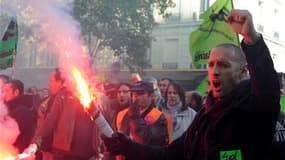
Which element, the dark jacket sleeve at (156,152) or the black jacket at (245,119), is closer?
the black jacket at (245,119)

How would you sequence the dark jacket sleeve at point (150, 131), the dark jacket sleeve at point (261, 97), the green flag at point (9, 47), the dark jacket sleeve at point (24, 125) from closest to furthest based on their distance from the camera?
the dark jacket sleeve at point (261, 97) < the dark jacket sleeve at point (150, 131) < the dark jacket sleeve at point (24, 125) < the green flag at point (9, 47)

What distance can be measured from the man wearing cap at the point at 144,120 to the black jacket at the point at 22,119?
1.24 m

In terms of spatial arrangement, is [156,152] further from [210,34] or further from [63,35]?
[210,34]

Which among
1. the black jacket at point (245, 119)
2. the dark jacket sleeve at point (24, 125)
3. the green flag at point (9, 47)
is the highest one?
the green flag at point (9, 47)

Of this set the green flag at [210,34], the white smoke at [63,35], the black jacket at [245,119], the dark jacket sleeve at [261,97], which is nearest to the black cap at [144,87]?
the white smoke at [63,35]

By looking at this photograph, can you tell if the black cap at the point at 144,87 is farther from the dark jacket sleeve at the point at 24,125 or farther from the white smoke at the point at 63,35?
the dark jacket sleeve at the point at 24,125

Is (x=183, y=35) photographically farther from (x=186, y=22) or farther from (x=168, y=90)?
(x=168, y=90)

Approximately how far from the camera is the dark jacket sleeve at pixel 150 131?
4.67 metres

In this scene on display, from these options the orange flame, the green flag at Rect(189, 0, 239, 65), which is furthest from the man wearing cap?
the green flag at Rect(189, 0, 239, 65)

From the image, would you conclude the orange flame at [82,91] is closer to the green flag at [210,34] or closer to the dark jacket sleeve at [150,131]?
the dark jacket sleeve at [150,131]

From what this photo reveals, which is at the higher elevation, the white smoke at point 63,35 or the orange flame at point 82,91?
the white smoke at point 63,35

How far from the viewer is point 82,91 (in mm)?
3016

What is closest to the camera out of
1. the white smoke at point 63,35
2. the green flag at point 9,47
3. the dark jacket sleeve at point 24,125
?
the white smoke at point 63,35

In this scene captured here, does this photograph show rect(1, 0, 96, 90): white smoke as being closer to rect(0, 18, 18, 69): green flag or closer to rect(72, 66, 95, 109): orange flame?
rect(72, 66, 95, 109): orange flame
